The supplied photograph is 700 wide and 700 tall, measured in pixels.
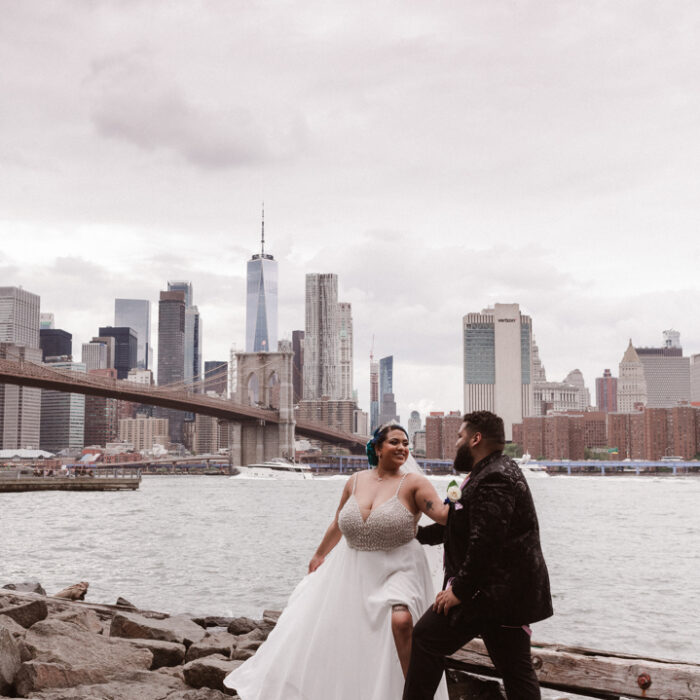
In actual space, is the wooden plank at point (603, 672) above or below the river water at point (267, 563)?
above

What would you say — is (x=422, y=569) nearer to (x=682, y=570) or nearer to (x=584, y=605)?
(x=584, y=605)

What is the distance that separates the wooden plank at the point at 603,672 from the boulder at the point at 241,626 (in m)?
4.94

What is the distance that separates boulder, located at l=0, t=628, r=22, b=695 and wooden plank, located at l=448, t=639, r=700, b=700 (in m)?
2.47

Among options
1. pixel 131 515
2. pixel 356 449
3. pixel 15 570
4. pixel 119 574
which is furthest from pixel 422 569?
pixel 356 449

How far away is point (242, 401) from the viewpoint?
277 feet

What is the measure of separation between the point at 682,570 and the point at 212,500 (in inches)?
1221

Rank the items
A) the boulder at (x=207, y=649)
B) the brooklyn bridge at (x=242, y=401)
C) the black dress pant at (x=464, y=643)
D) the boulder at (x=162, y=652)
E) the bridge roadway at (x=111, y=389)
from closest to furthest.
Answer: the black dress pant at (x=464, y=643), the boulder at (x=162, y=652), the boulder at (x=207, y=649), the bridge roadway at (x=111, y=389), the brooklyn bridge at (x=242, y=401)

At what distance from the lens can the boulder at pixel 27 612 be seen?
6838 mm

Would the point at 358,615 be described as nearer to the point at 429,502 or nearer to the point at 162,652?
the point at 429,502

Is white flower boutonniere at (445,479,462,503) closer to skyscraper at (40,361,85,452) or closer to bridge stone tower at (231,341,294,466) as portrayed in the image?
bridge stone tower at (231,341,294,466)

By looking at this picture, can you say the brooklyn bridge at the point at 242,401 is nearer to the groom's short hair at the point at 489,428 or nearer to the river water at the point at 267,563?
the river water at the point at 267,563

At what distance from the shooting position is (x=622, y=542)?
24406mm

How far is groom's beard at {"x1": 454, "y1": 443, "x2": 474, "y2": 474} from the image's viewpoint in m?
3.36

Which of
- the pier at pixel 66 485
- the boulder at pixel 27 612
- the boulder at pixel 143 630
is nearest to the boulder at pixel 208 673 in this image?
the boulder at pixel 143 630
